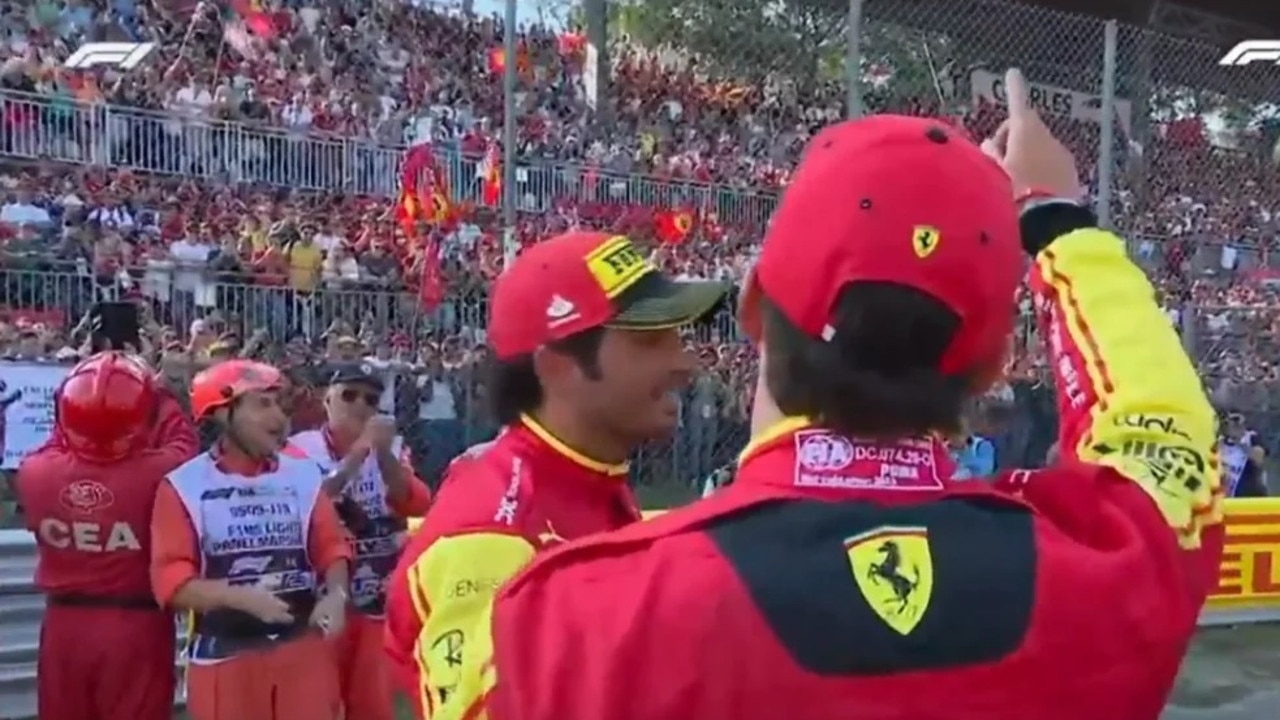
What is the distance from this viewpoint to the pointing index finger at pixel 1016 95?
1790 millimetres

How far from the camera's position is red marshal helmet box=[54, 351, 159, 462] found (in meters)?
5.33

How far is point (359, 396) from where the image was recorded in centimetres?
645

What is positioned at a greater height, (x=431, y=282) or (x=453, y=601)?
(x=453, y=601)

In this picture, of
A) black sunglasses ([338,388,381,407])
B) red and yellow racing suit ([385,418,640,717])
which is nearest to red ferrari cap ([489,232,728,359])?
red and yellow racing suit ([385,418,640,717])

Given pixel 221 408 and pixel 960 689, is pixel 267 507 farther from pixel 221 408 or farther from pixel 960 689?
pixel 960 689

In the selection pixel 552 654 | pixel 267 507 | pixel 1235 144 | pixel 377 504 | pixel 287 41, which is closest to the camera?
pixel 552 654

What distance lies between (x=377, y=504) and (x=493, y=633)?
16.4 ft

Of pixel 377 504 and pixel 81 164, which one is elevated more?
pixel 81 164

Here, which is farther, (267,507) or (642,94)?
(642,94)

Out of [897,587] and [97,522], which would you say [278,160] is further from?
[897,587]


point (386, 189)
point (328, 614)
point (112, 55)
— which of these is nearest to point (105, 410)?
point (328, 614)

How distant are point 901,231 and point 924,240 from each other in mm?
21

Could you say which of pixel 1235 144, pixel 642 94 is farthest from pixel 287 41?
pixel 1235 144

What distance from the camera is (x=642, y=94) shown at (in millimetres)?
18766
